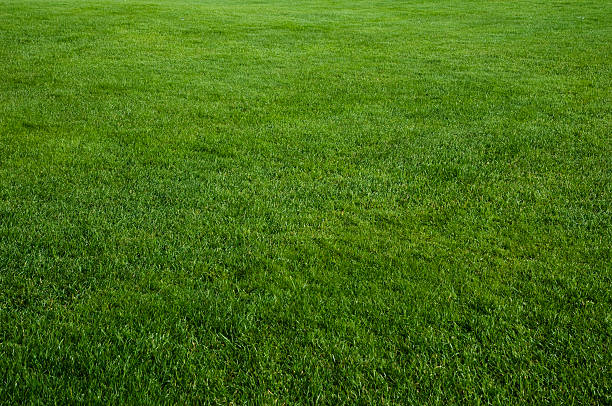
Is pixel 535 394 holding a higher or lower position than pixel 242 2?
lower

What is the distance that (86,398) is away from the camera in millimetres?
2545

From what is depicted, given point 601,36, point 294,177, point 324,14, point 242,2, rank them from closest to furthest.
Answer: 1. point 294,177
2. point 601,36
3. point 324,14
4. point 242,2

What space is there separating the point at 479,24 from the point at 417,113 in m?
12.3

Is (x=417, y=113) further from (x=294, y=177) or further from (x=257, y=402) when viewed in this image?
(x=257, y=402)

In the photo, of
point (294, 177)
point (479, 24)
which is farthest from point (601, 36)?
point (294, 177)

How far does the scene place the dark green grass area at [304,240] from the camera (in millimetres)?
2764

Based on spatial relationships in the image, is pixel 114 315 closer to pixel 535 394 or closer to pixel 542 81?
pixel 535 394

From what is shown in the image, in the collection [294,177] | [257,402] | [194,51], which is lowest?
[257,402]

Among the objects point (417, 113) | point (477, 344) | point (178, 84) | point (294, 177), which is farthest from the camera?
point (178, 84)

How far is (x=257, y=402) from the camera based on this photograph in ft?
8.47

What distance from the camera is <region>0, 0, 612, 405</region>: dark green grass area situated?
2.76 metres

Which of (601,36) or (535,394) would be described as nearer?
(535,394)

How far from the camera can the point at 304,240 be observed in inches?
161

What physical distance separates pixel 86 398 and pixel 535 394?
242 cm
